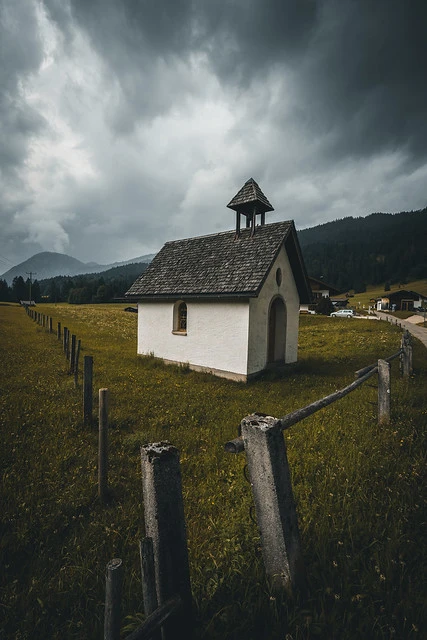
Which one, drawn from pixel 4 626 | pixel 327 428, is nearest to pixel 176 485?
pixel 4 626

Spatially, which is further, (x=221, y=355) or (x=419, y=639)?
(x=221, y=355)

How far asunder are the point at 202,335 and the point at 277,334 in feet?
12.3

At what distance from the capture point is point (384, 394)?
5.71 meters

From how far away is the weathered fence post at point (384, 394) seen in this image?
224 inches

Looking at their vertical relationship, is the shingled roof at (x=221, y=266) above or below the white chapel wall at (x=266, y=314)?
above

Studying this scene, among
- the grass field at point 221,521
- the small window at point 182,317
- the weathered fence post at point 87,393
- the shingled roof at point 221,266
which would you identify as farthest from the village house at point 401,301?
the weathered fence post at point 87,393

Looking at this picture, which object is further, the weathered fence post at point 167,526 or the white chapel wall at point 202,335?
the white chapel wall at point 202,335

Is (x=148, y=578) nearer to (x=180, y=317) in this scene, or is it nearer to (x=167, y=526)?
(x=167, y=526)

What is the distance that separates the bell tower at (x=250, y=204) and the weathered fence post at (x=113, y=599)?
44.7ft

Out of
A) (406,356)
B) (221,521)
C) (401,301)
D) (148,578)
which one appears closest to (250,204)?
(406,356)

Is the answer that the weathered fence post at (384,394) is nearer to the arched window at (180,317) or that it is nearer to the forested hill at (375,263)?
the arched window at (180,317)

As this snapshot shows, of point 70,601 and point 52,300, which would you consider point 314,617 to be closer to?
point 70,601

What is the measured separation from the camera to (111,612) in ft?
4.84

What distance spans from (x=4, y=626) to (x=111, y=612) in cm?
207
